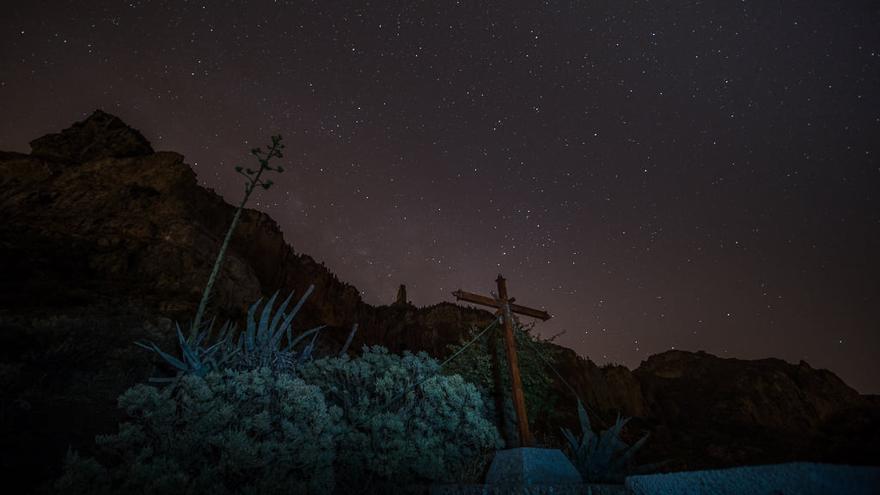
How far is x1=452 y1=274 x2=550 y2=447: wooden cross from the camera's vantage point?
8.33 meters

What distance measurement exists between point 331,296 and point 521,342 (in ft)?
90.3

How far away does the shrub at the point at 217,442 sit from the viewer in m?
4.82

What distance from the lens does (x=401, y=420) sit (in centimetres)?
827

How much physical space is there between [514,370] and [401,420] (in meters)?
2.74

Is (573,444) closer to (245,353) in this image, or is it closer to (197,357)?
(245,353)

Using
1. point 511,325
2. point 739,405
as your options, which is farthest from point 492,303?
point 739,405

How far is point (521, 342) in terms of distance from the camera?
14875 mm

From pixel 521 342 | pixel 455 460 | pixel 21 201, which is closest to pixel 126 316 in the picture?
pixel 455 460

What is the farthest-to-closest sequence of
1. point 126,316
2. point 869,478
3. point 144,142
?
1. point 144,142
2. point 126,316
3. point 869,478

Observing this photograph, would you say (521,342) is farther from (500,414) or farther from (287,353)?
(287,353)

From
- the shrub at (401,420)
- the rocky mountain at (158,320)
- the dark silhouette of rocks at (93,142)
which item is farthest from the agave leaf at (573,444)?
the dark silhouette of rocks at (93,142)

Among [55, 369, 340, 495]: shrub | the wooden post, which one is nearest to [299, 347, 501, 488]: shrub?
[55, 369, 340, 495]: shrub

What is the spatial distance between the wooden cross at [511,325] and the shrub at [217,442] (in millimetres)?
3853

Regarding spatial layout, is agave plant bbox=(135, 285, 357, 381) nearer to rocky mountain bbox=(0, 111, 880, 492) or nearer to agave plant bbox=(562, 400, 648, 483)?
rocky mountain bbox=(0, 111, 880, 492)
